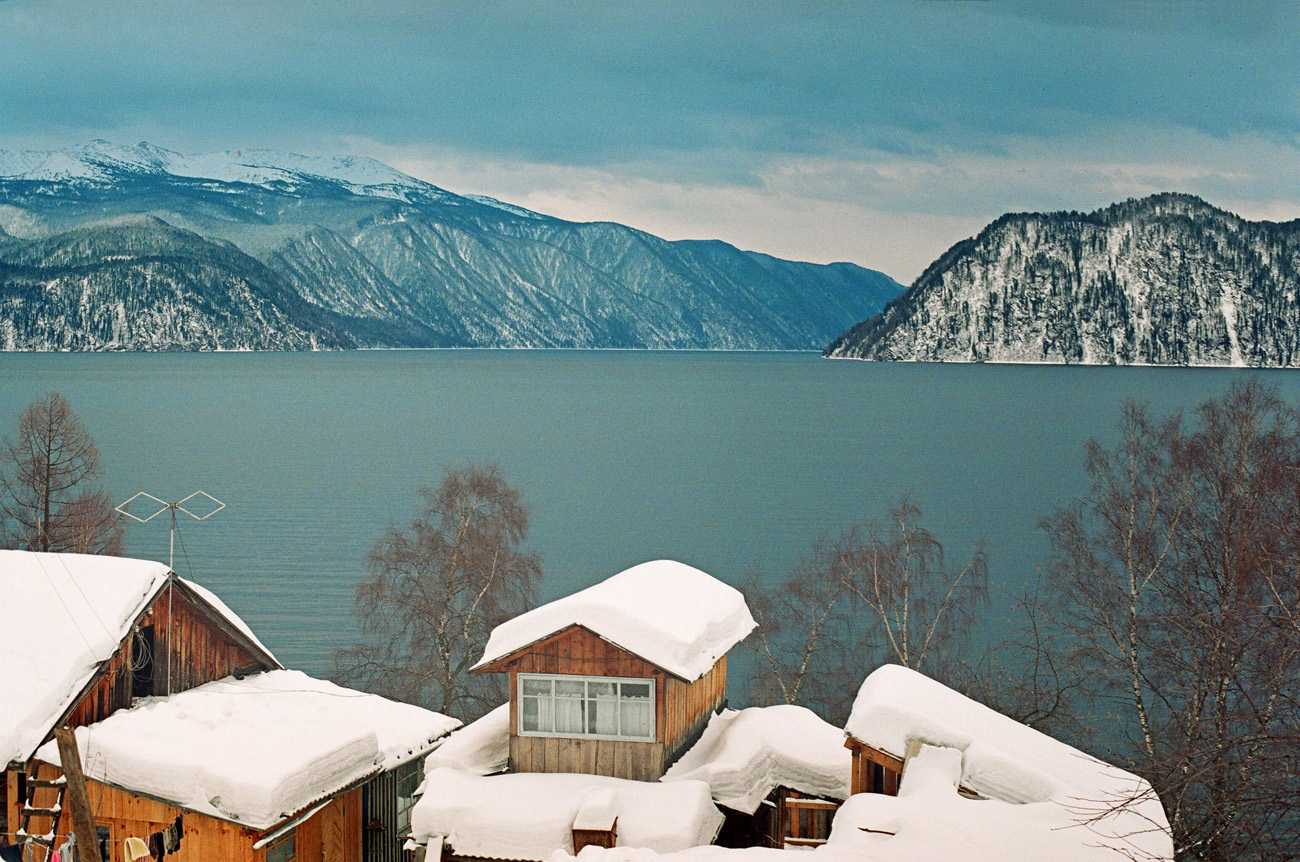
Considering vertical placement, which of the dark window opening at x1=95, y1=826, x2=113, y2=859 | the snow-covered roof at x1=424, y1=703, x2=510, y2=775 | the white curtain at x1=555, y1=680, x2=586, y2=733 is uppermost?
the white curtain at x1=555, y1=680, x2=586, y2=733

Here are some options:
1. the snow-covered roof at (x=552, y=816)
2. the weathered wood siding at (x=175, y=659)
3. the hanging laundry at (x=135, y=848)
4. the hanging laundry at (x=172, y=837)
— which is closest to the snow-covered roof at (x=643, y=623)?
the snow-covered roof at (x=552, y=816)

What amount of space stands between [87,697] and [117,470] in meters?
97.7

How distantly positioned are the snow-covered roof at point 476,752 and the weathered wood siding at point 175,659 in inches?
234

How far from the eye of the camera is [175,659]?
1047 inches

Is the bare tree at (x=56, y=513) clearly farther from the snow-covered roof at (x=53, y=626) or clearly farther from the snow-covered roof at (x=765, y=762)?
the snow-covered roof at (x=765, y=762)

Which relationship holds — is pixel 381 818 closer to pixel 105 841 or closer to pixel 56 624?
pixel 105 841

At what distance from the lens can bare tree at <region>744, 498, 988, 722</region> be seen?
45094mm

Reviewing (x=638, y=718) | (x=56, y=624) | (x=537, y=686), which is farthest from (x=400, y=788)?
(x=56, y=624)

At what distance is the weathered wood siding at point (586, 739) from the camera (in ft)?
80.0

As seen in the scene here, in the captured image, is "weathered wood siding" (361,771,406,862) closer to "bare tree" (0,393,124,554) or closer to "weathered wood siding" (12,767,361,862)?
"weathered wood siding" (12,767,361,862)

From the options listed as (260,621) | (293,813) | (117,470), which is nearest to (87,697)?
(293,813)

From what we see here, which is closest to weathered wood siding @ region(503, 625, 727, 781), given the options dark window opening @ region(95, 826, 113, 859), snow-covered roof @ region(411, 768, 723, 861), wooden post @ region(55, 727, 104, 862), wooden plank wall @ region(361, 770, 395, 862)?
snow-covered roof @ region(411, 768, 723, 861)

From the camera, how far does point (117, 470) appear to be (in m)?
113

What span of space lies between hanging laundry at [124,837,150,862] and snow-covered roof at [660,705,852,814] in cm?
989
